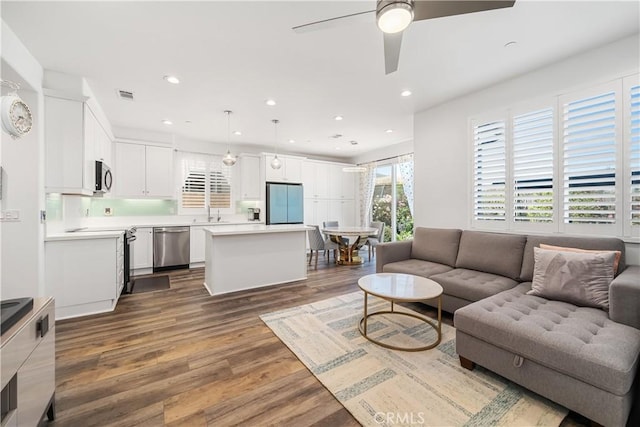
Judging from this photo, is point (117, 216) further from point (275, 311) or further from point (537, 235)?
point (537, 235)

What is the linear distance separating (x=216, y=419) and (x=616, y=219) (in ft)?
12.2

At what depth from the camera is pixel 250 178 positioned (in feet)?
20.6

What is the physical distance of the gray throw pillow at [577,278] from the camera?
2.04 meters

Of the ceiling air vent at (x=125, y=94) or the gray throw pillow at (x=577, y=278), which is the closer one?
the gray throw pillow at (x=577, y=278)

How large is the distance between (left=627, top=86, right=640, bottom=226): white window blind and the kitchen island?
3736 millimetres

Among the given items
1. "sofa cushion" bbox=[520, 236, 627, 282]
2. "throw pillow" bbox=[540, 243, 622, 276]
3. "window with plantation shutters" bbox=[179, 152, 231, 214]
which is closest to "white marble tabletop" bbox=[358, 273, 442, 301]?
"sofa cushion" bbox=[520, 236, 627, 282]

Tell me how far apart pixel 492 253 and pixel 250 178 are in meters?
5.09

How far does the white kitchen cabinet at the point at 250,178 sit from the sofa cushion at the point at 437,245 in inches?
154

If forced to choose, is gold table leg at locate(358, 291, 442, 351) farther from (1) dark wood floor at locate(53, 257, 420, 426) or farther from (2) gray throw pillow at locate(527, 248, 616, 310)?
(2) gray throw pillow at locate(527, 248, 616, 310)

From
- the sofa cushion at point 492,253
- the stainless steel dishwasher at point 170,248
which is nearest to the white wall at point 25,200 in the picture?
the stainless steel dishwasher at point 170,248

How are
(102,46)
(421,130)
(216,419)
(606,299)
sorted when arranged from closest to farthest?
(216,419), (606,299), (102,46), (421,130)

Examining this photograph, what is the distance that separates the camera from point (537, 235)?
2.81 metres

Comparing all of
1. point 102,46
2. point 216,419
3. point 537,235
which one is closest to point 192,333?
point 216,419

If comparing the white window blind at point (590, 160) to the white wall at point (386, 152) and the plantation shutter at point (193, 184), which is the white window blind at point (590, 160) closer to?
the white wall at point (386, 152)
